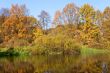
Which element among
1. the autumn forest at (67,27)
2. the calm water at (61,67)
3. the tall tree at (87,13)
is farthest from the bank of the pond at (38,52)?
the calm water at (61,67)

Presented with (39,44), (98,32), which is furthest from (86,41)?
(39,44)

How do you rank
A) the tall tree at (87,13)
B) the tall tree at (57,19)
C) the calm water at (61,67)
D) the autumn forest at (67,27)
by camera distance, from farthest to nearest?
the tall tree at (57,19) < the tall tree at (87,13) < the autumn forest at (67,27) < the calm water at (61,67)

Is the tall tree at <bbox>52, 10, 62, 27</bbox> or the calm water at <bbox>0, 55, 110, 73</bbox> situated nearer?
the calm water at <bbox>0, 55, 110, 73</bbox>

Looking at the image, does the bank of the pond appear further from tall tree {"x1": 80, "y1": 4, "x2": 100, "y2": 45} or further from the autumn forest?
tall tree {"x1": 80, "y1": 4, "x2": 100, "y2": 45}

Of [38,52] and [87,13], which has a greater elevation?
[87,13]

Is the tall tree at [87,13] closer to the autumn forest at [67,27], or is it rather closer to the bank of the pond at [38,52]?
the autumn forest at [67,27]

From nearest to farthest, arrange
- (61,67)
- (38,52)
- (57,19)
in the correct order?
(61,67) → (38,52) → (57,19)

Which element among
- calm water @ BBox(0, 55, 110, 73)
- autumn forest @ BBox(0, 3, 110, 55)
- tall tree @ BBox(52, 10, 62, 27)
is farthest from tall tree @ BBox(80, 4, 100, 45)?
calm water @ BBox(0, 55, 110, 73)

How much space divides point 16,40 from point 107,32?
60.9 ft

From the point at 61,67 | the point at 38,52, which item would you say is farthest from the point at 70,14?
the point at 61,67

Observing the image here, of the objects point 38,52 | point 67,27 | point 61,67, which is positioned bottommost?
point 61,67

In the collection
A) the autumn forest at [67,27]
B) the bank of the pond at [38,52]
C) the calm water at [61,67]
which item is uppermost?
the autumn forest at [67,27]

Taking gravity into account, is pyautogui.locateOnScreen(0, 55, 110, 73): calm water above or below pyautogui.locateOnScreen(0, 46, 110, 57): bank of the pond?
below

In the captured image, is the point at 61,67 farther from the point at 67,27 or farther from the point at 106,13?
the point at 106,13
